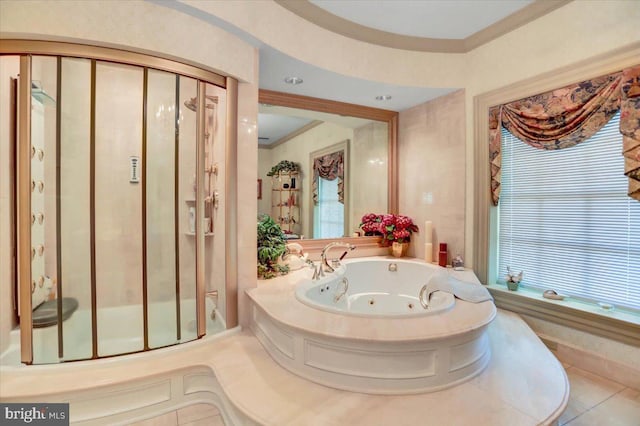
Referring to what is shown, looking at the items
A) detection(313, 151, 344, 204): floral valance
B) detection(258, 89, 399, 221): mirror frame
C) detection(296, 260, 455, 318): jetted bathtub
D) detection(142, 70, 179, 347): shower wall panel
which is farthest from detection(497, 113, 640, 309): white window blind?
detection(142, 70, 179, 347): shower wall panel

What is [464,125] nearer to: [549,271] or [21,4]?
[549,271]

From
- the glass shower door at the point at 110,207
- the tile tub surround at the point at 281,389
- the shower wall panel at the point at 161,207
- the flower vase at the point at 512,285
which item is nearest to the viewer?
the tile tub surround at the point at 281,389

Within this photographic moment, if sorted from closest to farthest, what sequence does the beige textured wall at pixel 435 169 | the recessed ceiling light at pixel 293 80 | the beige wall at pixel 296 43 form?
the beige wall at pixel 296 43 → the recessed ceiling light at pixel 293 80 → the beige textured wall at pixel 435 169

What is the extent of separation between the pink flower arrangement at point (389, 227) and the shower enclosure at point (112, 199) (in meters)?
1.89

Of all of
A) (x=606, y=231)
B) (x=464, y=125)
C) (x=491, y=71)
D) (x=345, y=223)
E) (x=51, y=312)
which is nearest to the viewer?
(x=51, y=312)

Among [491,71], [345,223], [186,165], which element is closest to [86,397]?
[186,165]

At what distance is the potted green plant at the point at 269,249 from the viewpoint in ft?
8.89

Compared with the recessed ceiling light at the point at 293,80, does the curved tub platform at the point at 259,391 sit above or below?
below

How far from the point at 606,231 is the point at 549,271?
507 millimetres

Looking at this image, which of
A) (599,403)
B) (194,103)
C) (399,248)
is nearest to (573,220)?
(599,403)

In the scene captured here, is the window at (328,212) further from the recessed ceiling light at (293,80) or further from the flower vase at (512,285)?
the flower vase at (512,285)

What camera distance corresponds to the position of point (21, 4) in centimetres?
165

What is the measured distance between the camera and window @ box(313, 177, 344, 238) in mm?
3453

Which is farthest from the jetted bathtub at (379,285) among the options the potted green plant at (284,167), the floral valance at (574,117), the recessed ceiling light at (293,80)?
the recessed ceiling light at (293,80)
